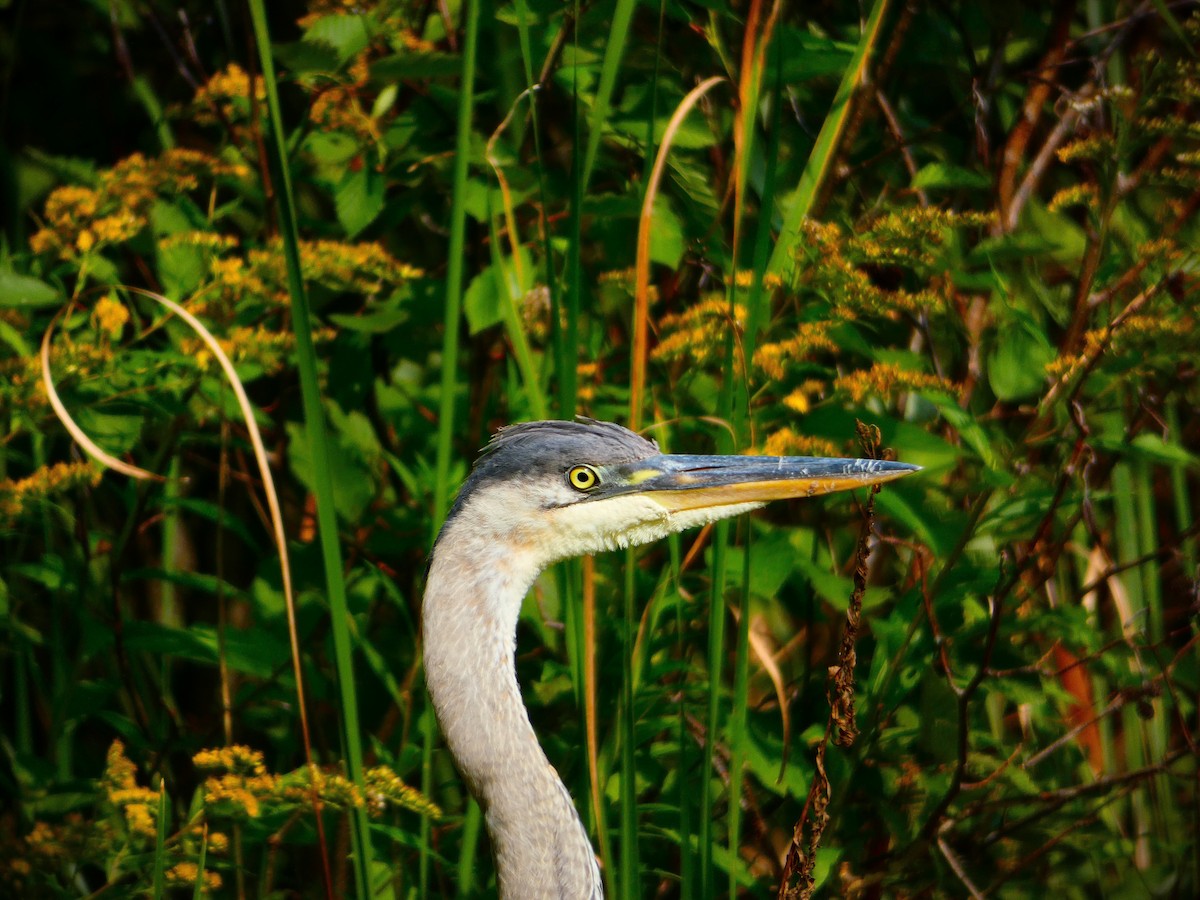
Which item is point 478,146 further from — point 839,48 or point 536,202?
point 839,48

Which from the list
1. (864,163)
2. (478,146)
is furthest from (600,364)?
(864,163)

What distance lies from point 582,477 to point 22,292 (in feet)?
3.40

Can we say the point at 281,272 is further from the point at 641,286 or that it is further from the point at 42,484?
the point at 641,286

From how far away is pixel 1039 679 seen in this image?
6.69 ft

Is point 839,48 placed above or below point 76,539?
above

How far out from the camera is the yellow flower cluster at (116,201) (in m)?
2.05

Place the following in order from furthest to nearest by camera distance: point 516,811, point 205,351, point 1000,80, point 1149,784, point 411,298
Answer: point 1149,784 → point 1000,80 → point 411,298 → point 205,351 → point 516,811

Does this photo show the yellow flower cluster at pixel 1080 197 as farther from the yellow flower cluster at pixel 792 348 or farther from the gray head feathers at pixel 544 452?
the gray head feathers at pixel 544 452

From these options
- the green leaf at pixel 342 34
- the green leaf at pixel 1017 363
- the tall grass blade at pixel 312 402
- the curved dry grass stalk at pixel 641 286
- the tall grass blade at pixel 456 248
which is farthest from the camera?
the green leaf at pixel 342 34

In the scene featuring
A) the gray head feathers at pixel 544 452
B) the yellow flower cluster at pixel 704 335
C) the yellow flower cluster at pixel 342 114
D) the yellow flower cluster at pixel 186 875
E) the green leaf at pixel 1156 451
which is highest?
the yellow flower cluster at pixel 342 114

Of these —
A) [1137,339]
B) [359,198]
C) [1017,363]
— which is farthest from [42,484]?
[1137,339]

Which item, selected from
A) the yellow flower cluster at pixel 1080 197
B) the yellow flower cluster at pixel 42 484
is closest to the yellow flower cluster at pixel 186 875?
the yellow flower cluster at pixel 42 484

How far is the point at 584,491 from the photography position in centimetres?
184

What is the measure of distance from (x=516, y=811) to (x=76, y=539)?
1.22m
